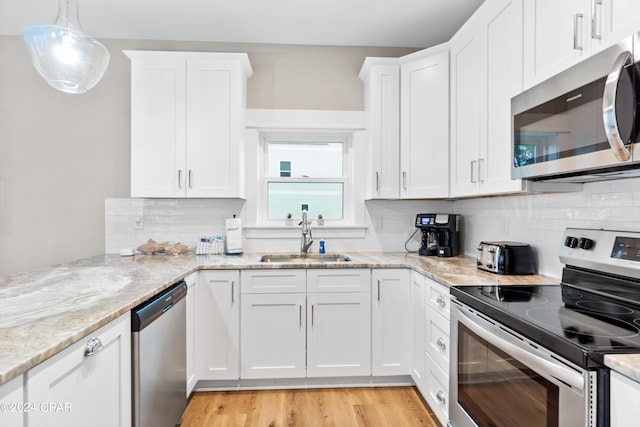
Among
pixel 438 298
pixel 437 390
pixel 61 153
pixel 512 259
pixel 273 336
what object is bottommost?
pixel 437 390

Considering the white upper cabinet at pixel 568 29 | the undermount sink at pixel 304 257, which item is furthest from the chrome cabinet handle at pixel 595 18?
the undermount sink at pixel 304 257

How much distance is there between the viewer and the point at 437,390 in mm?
1963

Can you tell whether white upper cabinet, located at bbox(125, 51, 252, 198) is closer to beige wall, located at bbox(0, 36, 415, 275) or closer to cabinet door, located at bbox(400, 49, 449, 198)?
beige wall, located at bbox(0, 36, 415, 275)

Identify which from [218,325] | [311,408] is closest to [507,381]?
[311,408]

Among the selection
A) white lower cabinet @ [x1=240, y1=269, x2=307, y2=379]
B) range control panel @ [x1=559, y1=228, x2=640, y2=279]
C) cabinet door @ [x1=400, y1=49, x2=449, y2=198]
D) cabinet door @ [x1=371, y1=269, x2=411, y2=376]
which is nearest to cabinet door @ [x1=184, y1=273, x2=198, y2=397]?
white lower cabinet @ [x1=240, y1=269, x2=307, y2=379]

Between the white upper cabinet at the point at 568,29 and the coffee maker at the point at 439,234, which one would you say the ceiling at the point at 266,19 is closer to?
the white upper cabinet at the point at 568,29

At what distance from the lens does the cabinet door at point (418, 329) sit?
2205mm

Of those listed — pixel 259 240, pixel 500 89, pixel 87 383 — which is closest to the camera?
pixel 87 383

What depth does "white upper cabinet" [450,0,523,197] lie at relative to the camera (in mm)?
1779

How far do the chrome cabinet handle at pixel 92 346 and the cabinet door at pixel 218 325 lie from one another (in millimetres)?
1179

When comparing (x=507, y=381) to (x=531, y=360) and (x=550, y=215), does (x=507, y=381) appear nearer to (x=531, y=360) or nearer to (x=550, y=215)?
(x=531, y=360)

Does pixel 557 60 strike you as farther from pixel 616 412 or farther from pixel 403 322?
pixel 403 322

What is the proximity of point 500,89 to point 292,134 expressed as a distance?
1.71 metres

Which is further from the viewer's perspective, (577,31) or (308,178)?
(308,178)
